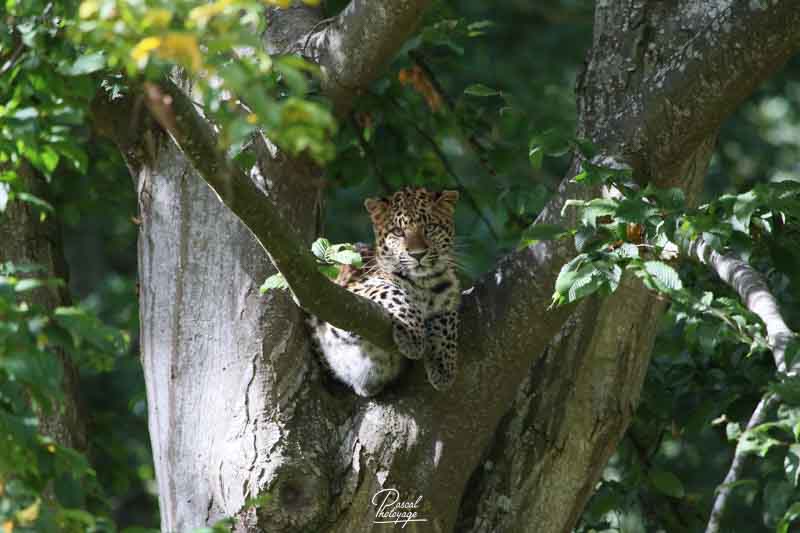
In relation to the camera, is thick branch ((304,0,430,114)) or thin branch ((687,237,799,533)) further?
thick branch ((304,0,430,114))

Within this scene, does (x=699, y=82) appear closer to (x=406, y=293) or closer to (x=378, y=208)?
(x=406, y=293)

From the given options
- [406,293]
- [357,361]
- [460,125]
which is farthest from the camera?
[460,125]

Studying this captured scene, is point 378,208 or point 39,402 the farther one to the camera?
point 378,208

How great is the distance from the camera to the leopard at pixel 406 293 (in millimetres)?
4699

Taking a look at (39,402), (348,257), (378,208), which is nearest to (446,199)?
(378,208)

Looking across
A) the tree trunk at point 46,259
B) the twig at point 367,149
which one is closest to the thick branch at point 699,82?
the twig at point 367,149

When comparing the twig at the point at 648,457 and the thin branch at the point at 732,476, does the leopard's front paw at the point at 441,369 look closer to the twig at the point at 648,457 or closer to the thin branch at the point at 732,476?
the thin branch at the point at 732,476

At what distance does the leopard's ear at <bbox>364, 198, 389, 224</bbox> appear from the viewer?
599 cm

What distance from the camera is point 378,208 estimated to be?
601 cm

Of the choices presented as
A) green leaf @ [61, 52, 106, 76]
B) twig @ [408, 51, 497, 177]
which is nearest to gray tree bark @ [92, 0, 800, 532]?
green leaf @ [61, 52, 106, 76]

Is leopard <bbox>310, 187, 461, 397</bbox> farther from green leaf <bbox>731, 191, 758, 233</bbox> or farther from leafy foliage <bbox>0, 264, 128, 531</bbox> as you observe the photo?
leafy foliage <bbox>0, 264, 128, 531</bbox>
